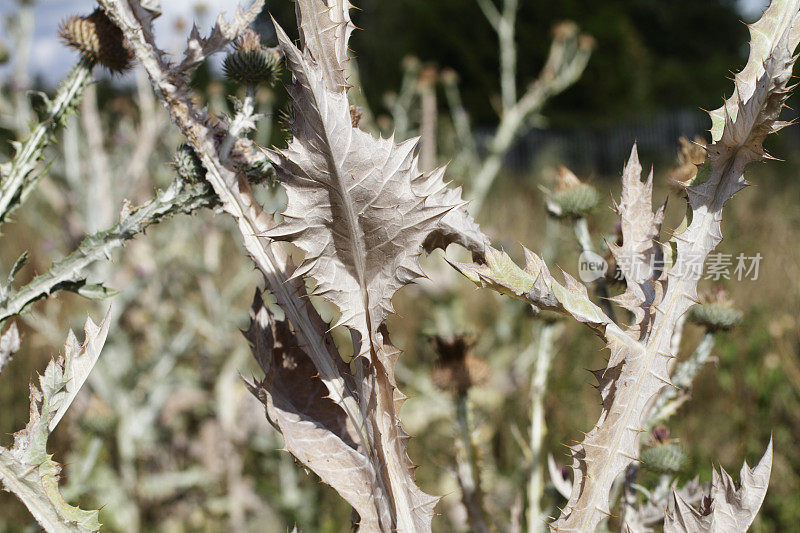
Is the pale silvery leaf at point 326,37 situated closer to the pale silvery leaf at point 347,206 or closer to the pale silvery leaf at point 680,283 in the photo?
the pale silvery leaf at point 347,206

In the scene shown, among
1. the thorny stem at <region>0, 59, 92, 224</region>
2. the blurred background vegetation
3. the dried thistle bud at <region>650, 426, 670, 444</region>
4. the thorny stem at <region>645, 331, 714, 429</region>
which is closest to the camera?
the thorny stem at <region>0, 59, 92, 224</region>

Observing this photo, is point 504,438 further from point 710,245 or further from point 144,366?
point 710,245

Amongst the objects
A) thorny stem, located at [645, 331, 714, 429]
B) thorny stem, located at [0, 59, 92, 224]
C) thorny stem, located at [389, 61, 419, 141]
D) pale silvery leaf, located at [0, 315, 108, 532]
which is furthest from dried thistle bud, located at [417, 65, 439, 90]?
pale silvery leaf, located at [0, 315, 108, 532]

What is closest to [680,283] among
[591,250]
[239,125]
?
[591,250]

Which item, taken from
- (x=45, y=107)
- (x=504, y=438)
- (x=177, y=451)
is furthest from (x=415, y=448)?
(x=45, y=107)

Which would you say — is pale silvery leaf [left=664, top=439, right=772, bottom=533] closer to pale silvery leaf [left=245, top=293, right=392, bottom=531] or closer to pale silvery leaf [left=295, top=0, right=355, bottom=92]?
pale silvery leaf [left=245, top=293, right=392, bottom=531]

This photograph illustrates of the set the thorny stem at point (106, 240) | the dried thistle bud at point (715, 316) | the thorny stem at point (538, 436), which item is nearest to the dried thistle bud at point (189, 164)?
the thorny stem at point (106, 240)
